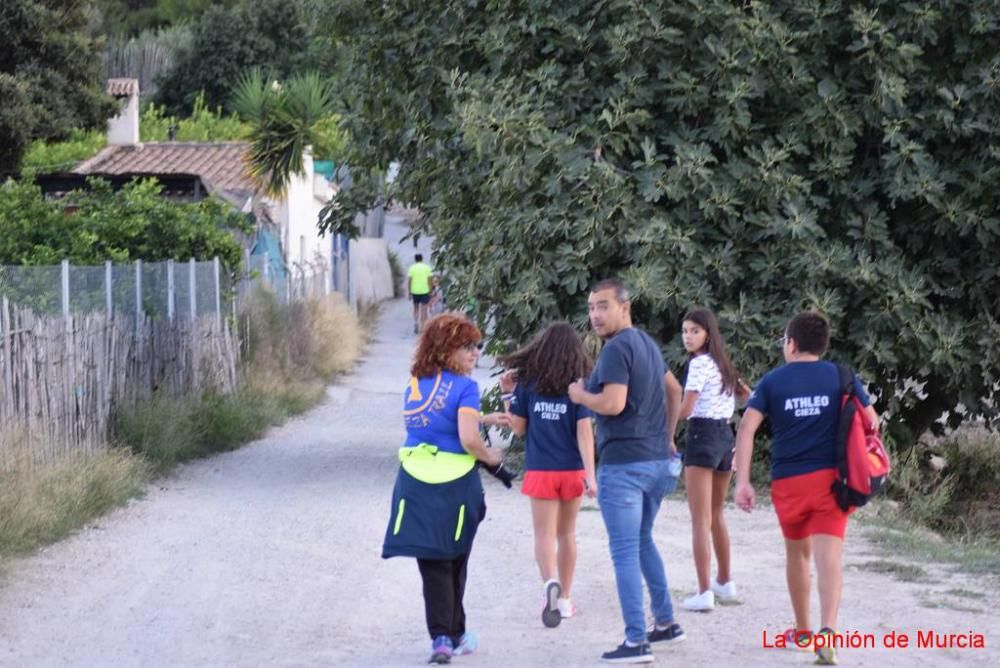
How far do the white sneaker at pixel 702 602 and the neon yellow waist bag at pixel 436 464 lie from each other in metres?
1.87

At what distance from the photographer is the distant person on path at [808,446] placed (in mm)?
7051

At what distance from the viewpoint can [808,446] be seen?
23.2 feet

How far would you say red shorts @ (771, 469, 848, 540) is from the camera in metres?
7.04

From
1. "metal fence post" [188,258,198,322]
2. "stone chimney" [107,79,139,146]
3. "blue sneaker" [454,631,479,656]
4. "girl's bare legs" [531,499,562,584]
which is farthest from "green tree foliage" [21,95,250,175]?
"blue sneaker" [454,631,479,656]

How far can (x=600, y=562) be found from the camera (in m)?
10.1

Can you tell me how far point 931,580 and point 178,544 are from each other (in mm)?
5107

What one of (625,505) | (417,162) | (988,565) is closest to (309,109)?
(417,162)

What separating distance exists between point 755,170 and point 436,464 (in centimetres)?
635

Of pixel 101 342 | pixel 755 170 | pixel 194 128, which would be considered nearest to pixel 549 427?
pixel 755 170

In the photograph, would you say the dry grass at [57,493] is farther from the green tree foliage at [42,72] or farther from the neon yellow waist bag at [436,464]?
the green tree foliage at [42,72]

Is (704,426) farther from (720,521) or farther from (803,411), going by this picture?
(803,411)

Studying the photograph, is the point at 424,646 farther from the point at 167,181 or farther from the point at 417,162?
the point at 167,181

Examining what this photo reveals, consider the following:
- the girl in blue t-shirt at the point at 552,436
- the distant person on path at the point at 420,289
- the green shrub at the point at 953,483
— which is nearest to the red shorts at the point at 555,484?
the girl in blue t-shirt at the point at 552,436

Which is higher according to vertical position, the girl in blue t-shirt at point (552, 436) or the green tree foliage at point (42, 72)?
the green tree foliage at point (42, 72)
